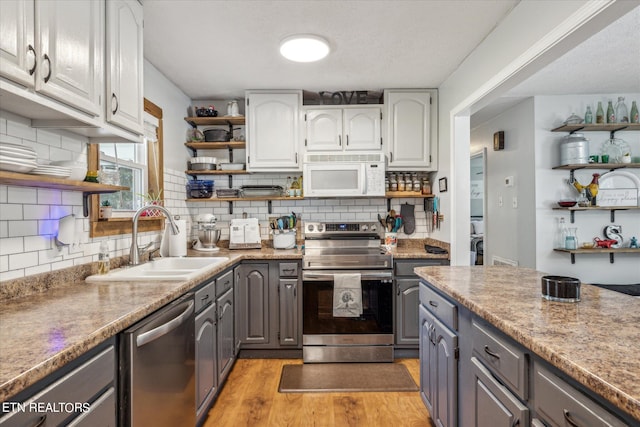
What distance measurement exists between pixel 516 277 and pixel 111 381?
6.05ft

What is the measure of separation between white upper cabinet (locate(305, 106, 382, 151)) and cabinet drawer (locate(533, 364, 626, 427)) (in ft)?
8.57

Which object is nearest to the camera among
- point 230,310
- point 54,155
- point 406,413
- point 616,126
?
point 54,155

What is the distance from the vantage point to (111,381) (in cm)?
112

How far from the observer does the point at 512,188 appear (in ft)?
13.0

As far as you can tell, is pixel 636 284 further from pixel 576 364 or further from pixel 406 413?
pixel 576 364

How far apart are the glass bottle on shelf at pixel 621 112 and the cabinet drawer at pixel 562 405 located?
373 centimetres

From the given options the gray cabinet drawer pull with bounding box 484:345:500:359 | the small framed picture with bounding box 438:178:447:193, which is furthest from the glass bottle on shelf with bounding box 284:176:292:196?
the gray cabinet drawer pull with bounding box 484:345:500:359

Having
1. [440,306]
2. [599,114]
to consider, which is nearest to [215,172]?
[440,306]

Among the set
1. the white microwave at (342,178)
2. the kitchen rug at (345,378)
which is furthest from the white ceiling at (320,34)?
the kitchen rug at (345,378)

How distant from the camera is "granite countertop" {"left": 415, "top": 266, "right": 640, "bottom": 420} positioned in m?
0.73

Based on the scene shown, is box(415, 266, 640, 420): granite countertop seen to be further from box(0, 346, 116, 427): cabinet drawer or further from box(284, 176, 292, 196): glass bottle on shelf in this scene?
box(284, 176, 292, 196): glass bottle on shelf

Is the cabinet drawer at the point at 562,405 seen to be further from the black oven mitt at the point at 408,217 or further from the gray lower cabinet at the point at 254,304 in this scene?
the black oven mitt at the point at 408,217

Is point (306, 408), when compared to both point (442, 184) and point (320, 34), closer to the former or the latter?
point (442, 184)

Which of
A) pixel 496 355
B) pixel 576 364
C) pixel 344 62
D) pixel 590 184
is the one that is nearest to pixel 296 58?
pixel 344 62
